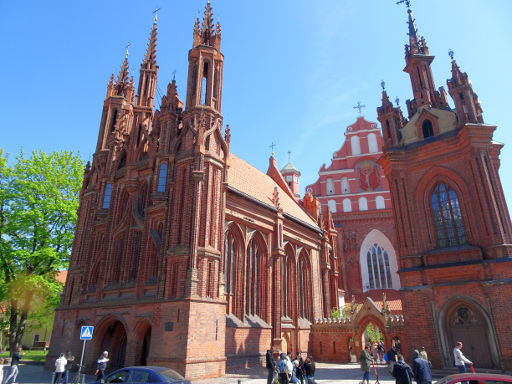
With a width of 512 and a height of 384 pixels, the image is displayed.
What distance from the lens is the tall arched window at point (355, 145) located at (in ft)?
138

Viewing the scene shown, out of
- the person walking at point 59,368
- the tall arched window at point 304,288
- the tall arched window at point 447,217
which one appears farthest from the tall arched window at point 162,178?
the tall arched window at point 447,217

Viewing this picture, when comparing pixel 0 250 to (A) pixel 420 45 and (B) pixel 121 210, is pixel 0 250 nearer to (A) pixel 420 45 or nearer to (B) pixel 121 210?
(B) pixel 121 210

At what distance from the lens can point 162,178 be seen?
70.3ft

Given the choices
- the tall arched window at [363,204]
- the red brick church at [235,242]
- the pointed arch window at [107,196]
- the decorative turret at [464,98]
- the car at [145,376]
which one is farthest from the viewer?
the tall arched window at [363,204]

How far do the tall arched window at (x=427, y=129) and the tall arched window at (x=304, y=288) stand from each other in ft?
47.5

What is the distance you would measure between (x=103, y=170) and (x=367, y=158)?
28.7 metres

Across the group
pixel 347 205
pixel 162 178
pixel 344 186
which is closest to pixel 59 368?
pixel 162 178

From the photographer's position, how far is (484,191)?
1852 centimetres

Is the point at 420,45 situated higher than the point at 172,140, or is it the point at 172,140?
the point at 420,45

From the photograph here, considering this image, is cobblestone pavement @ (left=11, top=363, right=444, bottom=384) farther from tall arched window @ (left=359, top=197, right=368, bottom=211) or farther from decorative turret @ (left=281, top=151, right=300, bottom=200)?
decorative turret @ (left=281, top=151, right=300, bottom=200)

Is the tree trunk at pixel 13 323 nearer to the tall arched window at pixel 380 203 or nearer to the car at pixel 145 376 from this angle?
the car at pixel 145 376

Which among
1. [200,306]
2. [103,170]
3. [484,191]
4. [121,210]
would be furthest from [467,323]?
[103,170]

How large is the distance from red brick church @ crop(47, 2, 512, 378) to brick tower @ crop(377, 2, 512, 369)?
0.21ft

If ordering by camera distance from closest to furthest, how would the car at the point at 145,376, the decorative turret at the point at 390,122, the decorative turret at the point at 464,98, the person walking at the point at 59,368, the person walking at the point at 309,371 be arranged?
the car at the point at 145,376, the person walking at the point at 309,371, the person walking at the point at 59,368, the decorative turret at the point at 464,98, the decorative turret at the point at 390,122
